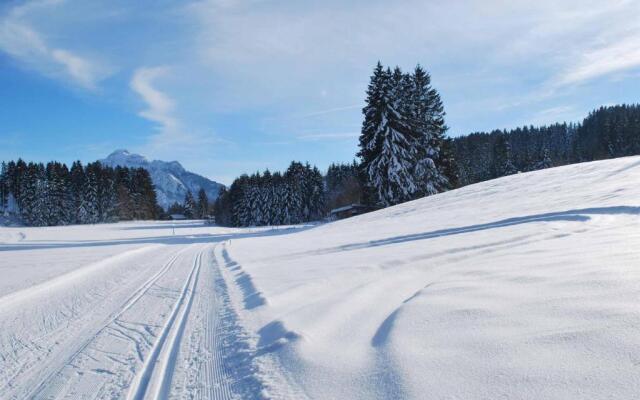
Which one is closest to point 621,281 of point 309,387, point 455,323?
point 455,323

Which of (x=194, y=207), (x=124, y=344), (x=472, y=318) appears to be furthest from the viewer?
(x=194, y=207)

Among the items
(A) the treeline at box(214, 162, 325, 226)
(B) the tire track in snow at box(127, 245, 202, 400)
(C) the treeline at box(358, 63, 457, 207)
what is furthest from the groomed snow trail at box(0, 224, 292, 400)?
(A) the treeline at box(214, 162, 325, 226)

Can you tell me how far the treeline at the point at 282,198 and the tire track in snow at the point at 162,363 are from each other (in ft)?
205

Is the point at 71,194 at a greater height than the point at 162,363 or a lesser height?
greater

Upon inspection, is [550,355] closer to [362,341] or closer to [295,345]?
[362,341]

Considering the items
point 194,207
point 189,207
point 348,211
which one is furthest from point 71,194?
point 348,211

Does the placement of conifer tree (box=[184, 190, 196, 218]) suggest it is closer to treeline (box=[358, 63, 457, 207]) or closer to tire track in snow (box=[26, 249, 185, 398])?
treeline (box=[358, 63, 457, 207])

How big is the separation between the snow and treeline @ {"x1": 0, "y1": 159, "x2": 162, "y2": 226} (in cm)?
7110

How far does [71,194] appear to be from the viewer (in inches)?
2746

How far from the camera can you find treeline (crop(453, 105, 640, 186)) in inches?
2420

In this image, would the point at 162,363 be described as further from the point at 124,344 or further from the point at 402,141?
the point at 402,141

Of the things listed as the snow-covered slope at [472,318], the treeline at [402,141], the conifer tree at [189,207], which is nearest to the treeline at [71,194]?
the conifer tree at [189,207]

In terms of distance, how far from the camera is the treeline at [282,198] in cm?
6769

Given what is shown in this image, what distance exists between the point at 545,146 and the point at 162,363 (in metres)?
100
